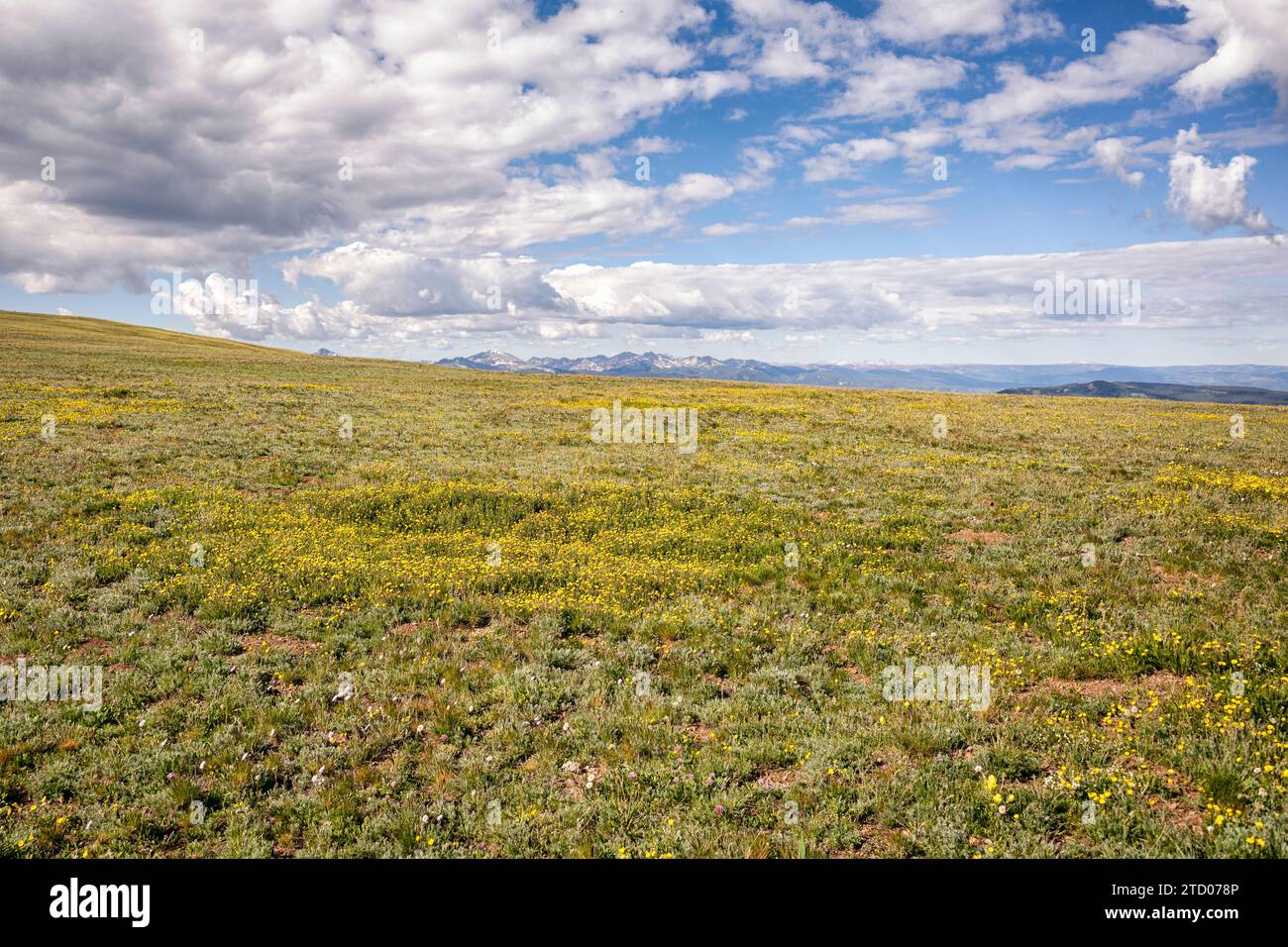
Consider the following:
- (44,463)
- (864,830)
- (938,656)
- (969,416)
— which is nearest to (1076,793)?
(864,830)

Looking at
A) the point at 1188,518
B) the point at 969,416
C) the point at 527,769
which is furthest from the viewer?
the point at 969,416

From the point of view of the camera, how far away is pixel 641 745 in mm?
8852

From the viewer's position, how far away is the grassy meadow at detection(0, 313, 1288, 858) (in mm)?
7199

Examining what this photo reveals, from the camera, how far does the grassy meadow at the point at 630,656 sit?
7199 millimetres

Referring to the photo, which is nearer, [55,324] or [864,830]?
[864,830]

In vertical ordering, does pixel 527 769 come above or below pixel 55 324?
below

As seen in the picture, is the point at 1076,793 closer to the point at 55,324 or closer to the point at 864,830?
the point at 864,830

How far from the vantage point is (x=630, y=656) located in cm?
1168

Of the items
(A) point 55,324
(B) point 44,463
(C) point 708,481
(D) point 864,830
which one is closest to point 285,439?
(B) point 44,463

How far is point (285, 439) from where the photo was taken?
31.4 metres
